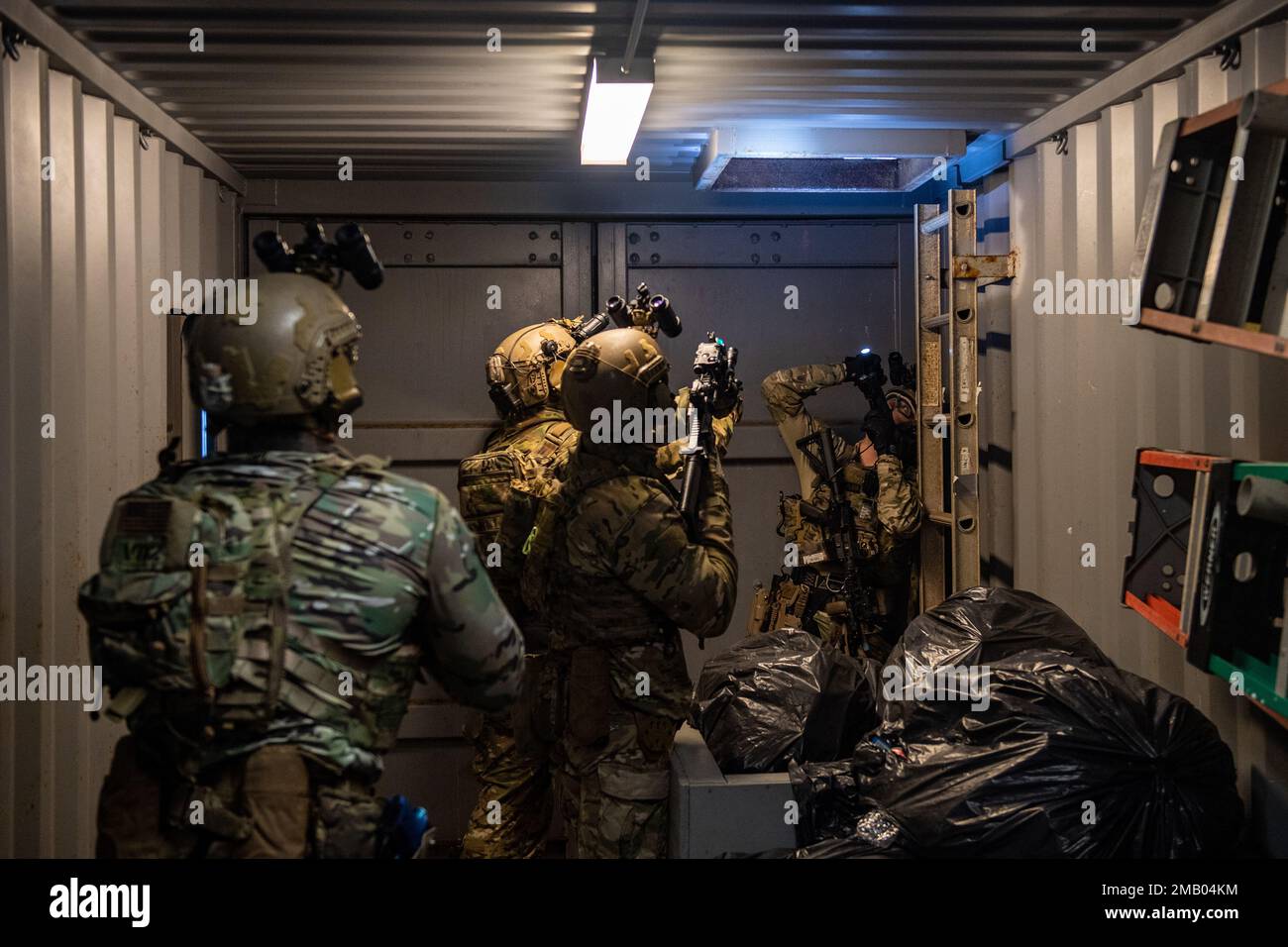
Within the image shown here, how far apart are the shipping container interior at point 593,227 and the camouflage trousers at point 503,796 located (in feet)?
2.51

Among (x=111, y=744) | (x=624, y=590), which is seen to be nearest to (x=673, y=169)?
(x=624, y=590)

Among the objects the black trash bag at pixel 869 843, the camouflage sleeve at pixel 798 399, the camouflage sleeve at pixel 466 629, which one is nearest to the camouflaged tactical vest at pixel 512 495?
the camouflage sleeve at pixel 798 399

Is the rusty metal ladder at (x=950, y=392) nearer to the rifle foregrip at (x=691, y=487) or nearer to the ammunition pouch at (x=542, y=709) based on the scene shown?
the rifle foregrip at (x=691, y=487)

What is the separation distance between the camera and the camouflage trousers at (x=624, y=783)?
12.9ft

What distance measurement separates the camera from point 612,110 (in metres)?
4.42

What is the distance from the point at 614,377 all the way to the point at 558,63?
1276 millimetres

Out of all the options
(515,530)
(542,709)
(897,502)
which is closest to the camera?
(542,709)

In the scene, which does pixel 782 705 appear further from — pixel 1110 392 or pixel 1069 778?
pixel 1110 392

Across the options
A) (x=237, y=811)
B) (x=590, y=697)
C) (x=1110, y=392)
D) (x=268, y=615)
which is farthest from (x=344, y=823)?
(x=1110, y=392)

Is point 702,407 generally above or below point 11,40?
below

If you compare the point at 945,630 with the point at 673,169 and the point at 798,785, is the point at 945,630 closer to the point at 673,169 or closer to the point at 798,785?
the point at 798,785

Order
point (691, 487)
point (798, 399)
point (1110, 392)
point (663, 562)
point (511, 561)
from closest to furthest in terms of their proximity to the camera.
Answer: point (663, 562), point (691, 487), point (1110, 392), point (511, 561), point (798, 399)

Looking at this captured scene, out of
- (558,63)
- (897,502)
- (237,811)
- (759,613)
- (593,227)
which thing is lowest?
(759,613)

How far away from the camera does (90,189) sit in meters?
3.85
